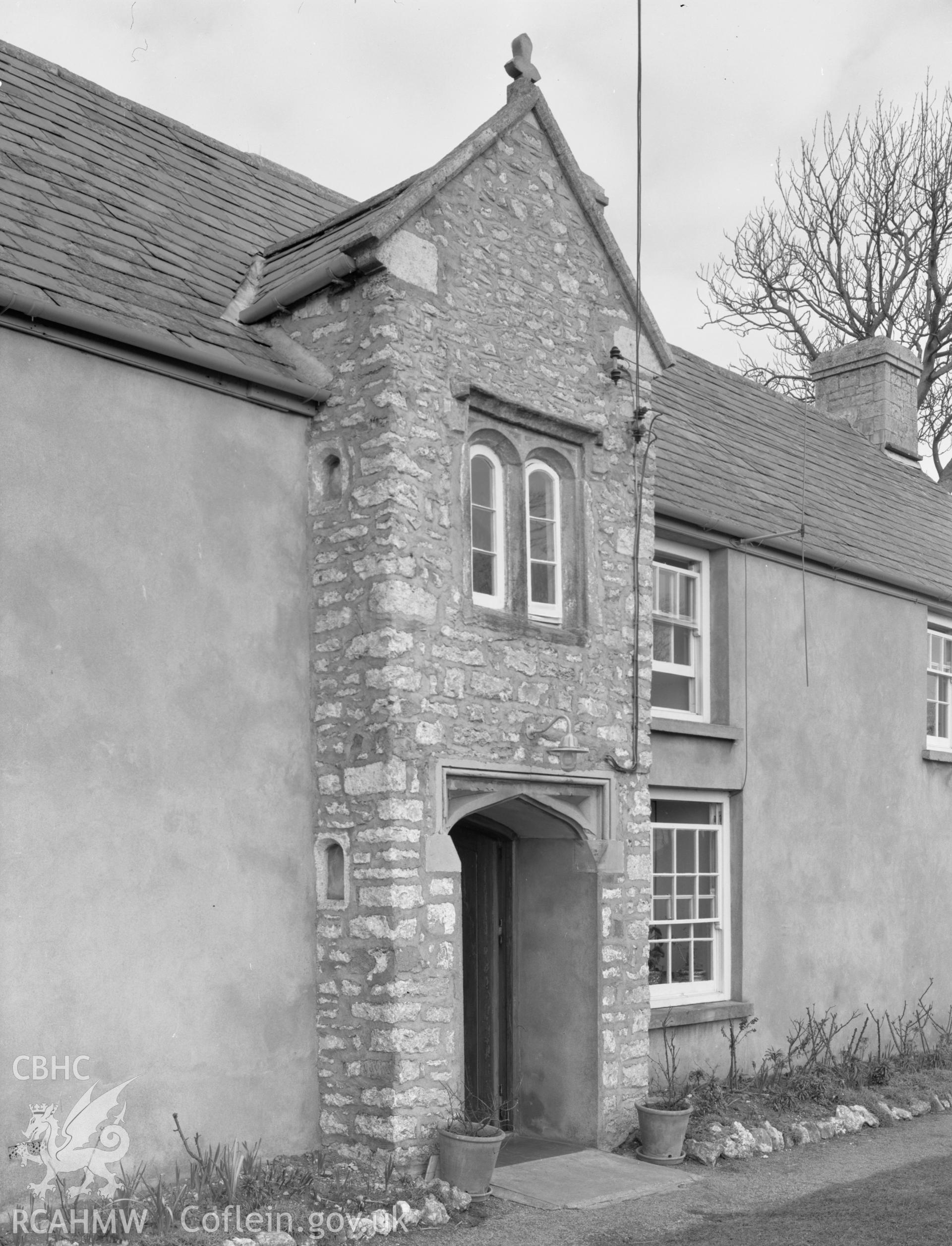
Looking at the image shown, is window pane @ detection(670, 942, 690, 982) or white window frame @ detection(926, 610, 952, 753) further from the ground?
white window frame @ detection(926, 610, 952, 753)

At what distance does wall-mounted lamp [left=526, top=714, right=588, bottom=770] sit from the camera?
9.69 m

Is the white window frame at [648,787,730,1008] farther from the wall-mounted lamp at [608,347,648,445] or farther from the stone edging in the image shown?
the wall-mounted lamp at [608,347,648,445]

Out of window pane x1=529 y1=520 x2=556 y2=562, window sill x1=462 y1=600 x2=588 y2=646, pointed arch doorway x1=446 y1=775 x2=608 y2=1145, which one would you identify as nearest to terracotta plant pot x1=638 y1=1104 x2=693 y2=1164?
pointed arch doorway x1=446 y1=775 x2=608 y2=1145

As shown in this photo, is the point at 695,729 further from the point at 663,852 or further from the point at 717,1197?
the point at 717,1197

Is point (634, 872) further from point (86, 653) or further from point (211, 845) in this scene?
point (86, 653)

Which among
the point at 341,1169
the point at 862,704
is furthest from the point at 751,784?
the point at 341,1169

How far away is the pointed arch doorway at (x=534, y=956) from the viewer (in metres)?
10.0

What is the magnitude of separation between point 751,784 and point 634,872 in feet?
8.62

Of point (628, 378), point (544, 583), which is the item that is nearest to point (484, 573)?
point (544, 583)

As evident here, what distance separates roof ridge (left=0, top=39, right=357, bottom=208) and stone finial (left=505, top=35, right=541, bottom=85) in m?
2.95

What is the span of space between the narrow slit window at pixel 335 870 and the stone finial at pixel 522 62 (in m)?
5.86

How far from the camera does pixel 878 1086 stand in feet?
40.7

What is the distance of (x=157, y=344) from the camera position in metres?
8.30

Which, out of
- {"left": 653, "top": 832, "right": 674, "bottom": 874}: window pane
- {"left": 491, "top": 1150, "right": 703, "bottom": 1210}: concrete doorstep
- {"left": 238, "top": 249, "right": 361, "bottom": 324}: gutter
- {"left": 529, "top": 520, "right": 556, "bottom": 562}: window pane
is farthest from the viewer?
{"left": 653, "top": 832, "right": 674, "bottom": 874}: window pane
